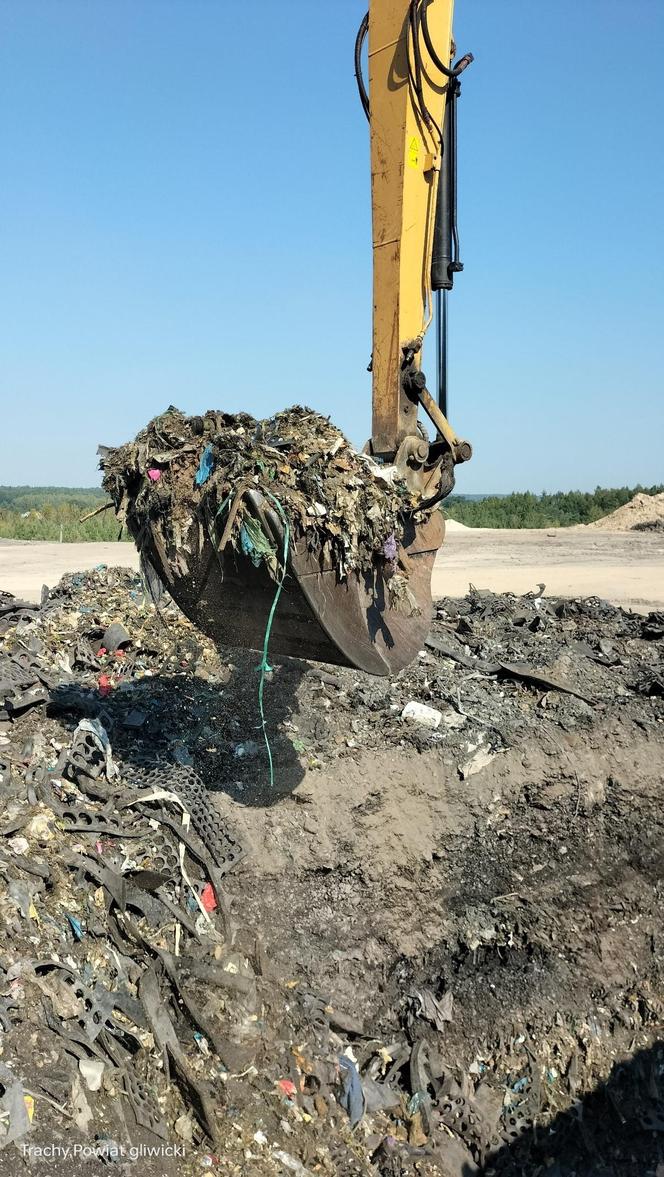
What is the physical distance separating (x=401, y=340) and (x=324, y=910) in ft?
9.75

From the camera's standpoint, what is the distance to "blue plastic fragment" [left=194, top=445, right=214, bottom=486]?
3189mm

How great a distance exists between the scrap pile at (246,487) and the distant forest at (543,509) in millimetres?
25418

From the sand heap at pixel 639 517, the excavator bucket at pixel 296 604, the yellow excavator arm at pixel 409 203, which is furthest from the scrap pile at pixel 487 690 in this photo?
the sand heap at pixel 639 517

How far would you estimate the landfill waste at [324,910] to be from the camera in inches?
125

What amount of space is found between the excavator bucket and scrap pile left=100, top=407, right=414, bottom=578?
0.05 m

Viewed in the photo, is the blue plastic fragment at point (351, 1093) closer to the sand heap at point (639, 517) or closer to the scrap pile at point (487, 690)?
the scrap pile at point (487, 690)

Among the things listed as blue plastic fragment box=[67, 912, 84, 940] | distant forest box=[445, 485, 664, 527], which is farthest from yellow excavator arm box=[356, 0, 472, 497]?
distant forest box=[445, 485, 664, 527]

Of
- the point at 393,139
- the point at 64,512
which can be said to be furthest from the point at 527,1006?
the point at 64,512

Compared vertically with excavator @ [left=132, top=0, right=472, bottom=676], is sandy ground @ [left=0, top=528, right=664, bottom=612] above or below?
below

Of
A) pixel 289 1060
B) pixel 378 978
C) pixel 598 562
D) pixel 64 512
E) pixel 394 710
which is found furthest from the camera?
pixel 64 512

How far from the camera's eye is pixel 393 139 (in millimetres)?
3914

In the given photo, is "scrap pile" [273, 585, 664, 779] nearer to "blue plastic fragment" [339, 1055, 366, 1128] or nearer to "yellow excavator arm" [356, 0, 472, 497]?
"blue plastic fragment" [339, 1055, 366, 1128]

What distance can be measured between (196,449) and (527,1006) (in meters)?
3.37

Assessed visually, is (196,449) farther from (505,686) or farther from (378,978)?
(505,686)
